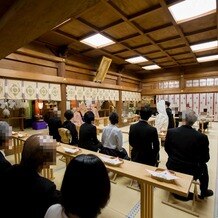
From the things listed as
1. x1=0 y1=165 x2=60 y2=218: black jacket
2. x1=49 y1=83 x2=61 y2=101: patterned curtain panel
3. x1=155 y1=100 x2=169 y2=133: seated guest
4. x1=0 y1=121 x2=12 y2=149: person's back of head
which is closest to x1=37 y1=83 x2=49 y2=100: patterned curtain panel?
x1=49 y1=83 x2=61 y2=101: patterned curtain panel

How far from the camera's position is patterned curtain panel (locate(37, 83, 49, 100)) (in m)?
6.34

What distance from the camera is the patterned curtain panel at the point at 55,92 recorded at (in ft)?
21.9

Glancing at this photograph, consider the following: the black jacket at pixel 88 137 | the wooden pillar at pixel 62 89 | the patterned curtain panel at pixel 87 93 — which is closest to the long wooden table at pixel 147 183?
Answer: the black jacket at pixel 88 137

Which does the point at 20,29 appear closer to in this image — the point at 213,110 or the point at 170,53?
the point at 170,53

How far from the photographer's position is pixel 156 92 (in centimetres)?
1294

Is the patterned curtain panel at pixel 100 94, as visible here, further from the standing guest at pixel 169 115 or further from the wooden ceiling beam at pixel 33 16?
the wooden ceiling beam at pixel 33 16

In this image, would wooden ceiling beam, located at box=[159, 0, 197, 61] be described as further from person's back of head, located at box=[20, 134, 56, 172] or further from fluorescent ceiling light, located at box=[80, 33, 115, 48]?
person's back of head, located at box=[20, 134, 56, 172]

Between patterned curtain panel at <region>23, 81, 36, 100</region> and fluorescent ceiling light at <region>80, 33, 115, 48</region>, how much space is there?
243cm

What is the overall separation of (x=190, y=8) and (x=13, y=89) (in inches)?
222

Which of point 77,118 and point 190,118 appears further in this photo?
point 77,118

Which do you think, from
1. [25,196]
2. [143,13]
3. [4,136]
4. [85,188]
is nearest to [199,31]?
[143,13]

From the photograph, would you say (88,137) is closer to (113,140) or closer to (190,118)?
(113,140)

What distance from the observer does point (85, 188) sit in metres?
0.90

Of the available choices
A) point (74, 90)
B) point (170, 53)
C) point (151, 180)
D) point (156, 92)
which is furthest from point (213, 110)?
point (151, 180)
